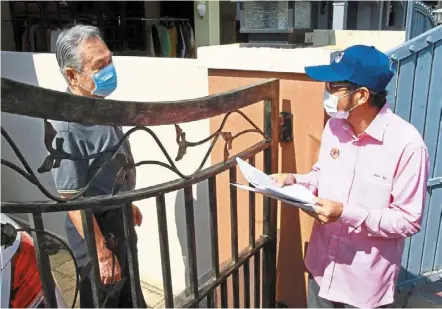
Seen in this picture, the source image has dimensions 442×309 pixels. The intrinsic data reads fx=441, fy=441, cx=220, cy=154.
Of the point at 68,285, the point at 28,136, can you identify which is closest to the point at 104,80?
the point at 68,285

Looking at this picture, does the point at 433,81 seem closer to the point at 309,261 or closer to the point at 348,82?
the point at 348,82

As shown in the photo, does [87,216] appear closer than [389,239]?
Yes

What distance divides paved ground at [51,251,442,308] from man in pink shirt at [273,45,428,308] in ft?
3.95

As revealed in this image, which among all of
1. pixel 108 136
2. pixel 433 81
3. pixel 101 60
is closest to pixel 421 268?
pixel 433 81

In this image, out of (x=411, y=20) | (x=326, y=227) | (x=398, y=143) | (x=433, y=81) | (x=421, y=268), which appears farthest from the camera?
(x=411, y=20)

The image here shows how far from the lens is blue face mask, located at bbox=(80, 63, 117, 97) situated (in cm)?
201

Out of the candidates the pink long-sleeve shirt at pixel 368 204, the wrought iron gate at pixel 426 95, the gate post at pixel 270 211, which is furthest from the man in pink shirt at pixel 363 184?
the wrought iron gate at pixel 426 95

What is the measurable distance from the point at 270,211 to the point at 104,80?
3.31ft

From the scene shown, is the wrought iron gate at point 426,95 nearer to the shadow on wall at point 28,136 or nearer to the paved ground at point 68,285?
the paved ground at point 68,285

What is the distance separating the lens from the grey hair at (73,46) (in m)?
1.99

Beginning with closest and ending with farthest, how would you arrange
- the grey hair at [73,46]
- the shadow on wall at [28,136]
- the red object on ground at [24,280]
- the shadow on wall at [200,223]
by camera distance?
the red object on ground at [24,280] → the grey hair at [73,46] → the shadow on wall at [200,223] → the shadow on wall at [28,136]

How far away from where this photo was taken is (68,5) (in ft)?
26.8

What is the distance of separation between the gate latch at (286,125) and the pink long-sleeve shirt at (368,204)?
34 cm

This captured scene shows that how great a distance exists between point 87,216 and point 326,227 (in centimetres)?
96
